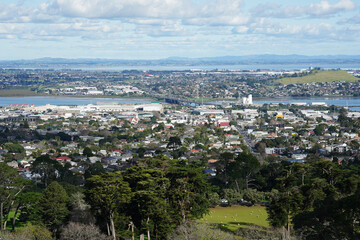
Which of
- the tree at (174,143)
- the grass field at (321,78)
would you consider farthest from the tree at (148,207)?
the grass field at (321,78)

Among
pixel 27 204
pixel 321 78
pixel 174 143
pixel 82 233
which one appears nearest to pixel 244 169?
pixel 27 204

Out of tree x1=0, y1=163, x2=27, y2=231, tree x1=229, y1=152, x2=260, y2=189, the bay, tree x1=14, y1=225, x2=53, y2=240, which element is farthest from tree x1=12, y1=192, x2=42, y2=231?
the bay

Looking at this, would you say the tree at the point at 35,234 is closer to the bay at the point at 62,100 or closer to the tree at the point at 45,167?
the tree at the point at 45,167

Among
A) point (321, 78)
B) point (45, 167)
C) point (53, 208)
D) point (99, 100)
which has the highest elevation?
point (53, 208)

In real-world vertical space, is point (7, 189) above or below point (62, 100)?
above

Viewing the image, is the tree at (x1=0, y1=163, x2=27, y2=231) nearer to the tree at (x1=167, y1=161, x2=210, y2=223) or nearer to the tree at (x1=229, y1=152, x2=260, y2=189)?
the tree at (x1=167, y1=161, x2=210, y2=223)

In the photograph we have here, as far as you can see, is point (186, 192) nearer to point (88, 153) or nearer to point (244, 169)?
point (244, 169)
